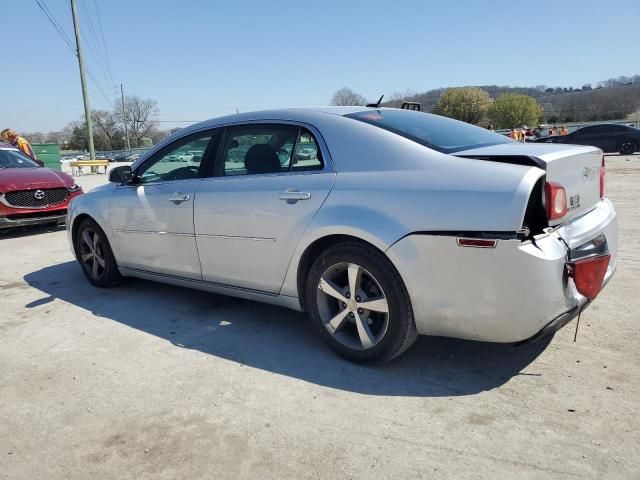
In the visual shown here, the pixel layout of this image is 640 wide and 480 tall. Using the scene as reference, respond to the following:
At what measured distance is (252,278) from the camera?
11.7 ft

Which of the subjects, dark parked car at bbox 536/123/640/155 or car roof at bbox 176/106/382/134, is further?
dark parked car at bbox 536/123/640/155

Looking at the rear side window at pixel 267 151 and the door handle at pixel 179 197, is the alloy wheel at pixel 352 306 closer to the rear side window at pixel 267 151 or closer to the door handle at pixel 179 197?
the rear side window at pixel 267 151

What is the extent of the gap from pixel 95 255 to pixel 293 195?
8.97ft

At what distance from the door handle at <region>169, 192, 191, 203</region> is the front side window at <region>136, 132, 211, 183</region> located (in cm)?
16

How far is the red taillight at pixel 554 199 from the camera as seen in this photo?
254 cm

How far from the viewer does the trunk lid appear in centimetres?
263

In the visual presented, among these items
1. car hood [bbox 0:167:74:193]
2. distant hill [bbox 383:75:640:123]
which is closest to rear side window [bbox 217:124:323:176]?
car hood [bbox 0:167:74:193]

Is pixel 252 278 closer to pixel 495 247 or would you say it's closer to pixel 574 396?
pixel 495 247

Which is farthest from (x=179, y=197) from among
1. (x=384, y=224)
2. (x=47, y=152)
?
(x=47, y=152)

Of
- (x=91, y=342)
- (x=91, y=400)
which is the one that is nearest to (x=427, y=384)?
(x=91, y=400)

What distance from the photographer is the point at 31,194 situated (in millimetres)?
7930

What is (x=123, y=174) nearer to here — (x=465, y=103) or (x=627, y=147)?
(x=627, y=147)

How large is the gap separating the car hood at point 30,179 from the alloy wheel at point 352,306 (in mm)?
6605

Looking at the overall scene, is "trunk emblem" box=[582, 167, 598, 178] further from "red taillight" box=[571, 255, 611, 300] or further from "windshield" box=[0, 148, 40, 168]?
"windshield" box=[0, 148, 40, 168]
